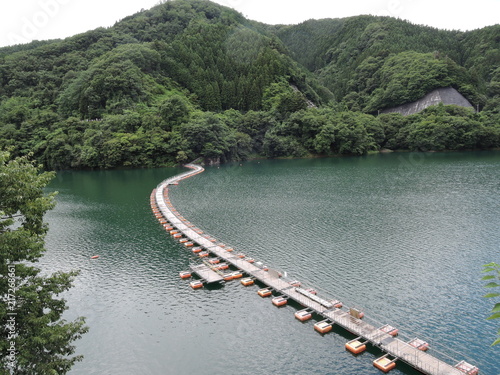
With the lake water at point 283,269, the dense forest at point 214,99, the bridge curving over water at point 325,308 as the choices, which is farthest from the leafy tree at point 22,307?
the dense forest at point 214,99

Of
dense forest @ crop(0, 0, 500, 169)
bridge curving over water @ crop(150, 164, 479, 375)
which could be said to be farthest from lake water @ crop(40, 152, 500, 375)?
dense forest @ crop(0, 0, 500, 169)

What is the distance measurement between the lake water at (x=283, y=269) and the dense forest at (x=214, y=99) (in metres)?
40.7

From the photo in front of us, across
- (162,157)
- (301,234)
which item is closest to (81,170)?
(162,157)

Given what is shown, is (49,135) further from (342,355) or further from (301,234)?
(342,355)

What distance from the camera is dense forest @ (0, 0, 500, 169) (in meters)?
103

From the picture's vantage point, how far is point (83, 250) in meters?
39.0

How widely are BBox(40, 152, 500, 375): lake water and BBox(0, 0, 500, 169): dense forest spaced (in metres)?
40.7

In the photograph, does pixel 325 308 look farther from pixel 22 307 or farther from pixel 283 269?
pixel 22 307

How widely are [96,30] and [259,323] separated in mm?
170016

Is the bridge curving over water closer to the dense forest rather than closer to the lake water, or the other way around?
the lake water

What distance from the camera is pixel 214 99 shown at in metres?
130

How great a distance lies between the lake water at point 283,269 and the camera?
21250mm

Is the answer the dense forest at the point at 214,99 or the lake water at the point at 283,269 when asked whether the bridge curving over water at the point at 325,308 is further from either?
the dense forest at the point at 214,99

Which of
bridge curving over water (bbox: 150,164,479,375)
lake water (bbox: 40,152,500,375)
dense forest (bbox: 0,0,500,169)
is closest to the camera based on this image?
bridge curving over water (bbox: 150,164,479,375)
